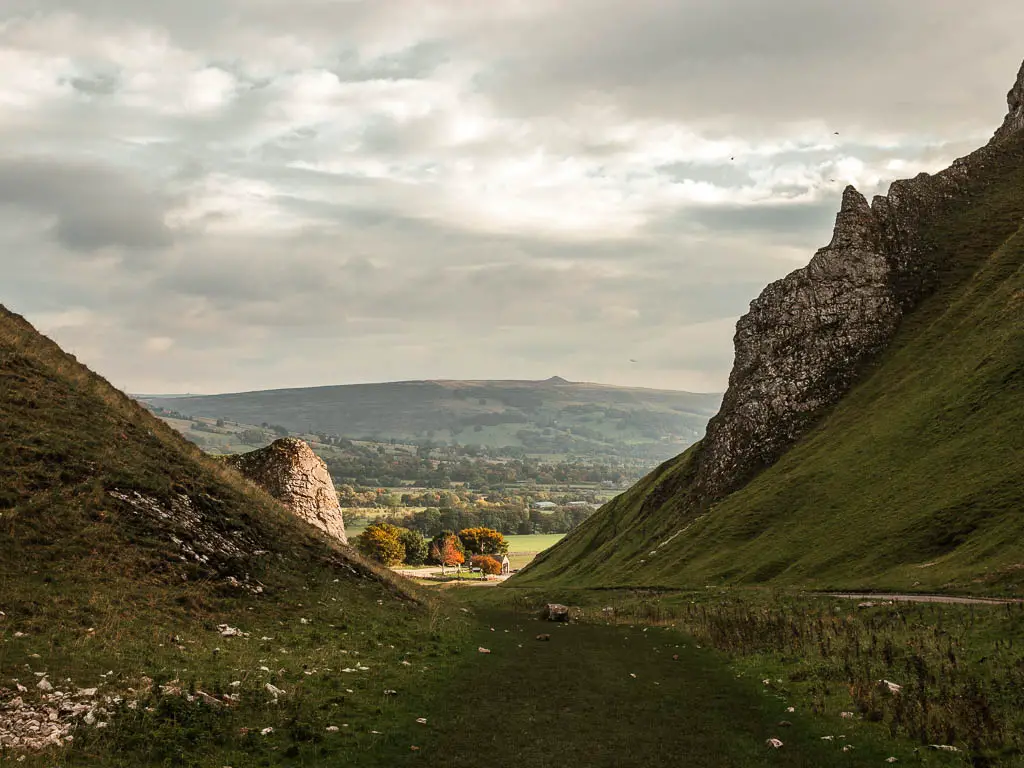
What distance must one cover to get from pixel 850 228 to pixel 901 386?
121ft

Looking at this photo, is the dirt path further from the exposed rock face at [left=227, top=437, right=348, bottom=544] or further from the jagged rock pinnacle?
the jagged rock pinnacle

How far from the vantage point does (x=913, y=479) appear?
68500 mm

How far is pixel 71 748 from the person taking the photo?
15.0 meters

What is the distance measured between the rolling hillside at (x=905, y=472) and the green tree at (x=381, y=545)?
1928 inches

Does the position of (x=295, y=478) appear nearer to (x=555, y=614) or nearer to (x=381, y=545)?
(x=555, y=614)

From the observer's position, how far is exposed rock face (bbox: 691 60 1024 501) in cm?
10769

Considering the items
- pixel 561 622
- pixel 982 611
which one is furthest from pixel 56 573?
pixel 982 611

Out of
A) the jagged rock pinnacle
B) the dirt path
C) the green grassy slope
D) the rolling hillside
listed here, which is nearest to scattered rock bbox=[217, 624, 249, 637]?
the dirt path

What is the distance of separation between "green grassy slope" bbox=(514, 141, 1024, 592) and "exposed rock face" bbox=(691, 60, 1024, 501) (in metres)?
3.18

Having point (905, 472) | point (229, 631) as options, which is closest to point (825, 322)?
point (905, 472)

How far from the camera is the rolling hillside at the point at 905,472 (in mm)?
57312

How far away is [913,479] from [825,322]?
1863 inches

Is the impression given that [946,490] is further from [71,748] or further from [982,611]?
[71,748]

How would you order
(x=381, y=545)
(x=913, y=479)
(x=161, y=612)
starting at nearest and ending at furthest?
(x=161, y=612) → (x=913, y=479) → (x=381, y=545)
